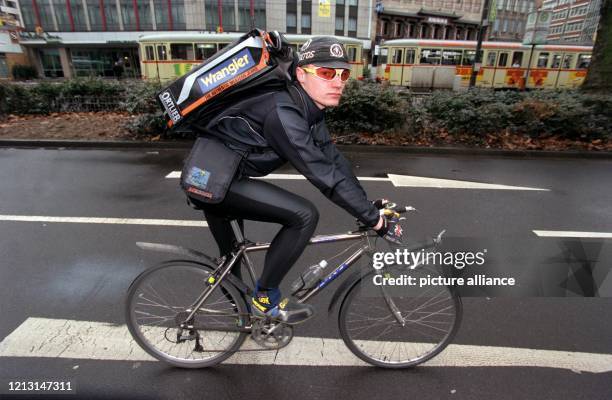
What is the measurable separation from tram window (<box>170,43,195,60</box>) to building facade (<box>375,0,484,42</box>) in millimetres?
29744

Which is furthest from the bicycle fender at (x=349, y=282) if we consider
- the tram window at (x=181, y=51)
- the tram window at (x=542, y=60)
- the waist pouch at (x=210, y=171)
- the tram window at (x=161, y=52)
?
the tram window at (x=542, y=60)

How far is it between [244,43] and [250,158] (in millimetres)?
605

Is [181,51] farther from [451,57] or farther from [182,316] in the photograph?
[182,316]

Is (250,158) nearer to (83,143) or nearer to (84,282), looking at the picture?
(84,282)

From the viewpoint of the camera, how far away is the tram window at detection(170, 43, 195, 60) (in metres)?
20.3

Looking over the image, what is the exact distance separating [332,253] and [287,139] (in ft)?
7.33

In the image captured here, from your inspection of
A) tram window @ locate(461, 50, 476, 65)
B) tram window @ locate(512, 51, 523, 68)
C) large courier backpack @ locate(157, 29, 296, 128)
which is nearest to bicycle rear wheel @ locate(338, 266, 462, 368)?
large courier backpack @ locate(157, 29, 296, 128)

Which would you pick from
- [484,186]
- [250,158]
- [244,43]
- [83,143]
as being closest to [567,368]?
[250,158]

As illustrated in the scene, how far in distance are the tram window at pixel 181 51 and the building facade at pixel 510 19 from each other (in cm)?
5660

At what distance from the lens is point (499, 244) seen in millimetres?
4215

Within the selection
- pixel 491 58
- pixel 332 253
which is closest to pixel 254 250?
pixel 332 253

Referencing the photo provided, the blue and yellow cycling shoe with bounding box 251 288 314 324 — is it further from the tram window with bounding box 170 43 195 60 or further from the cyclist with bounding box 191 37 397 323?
the tram window with bounding box 170 43 195 60

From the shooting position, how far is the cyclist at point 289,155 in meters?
1.90

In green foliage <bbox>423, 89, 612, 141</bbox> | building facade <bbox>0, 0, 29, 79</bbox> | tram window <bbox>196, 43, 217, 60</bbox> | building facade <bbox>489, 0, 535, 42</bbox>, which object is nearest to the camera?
green foliage <bbox>423, 89, 612, 141</bbox>
